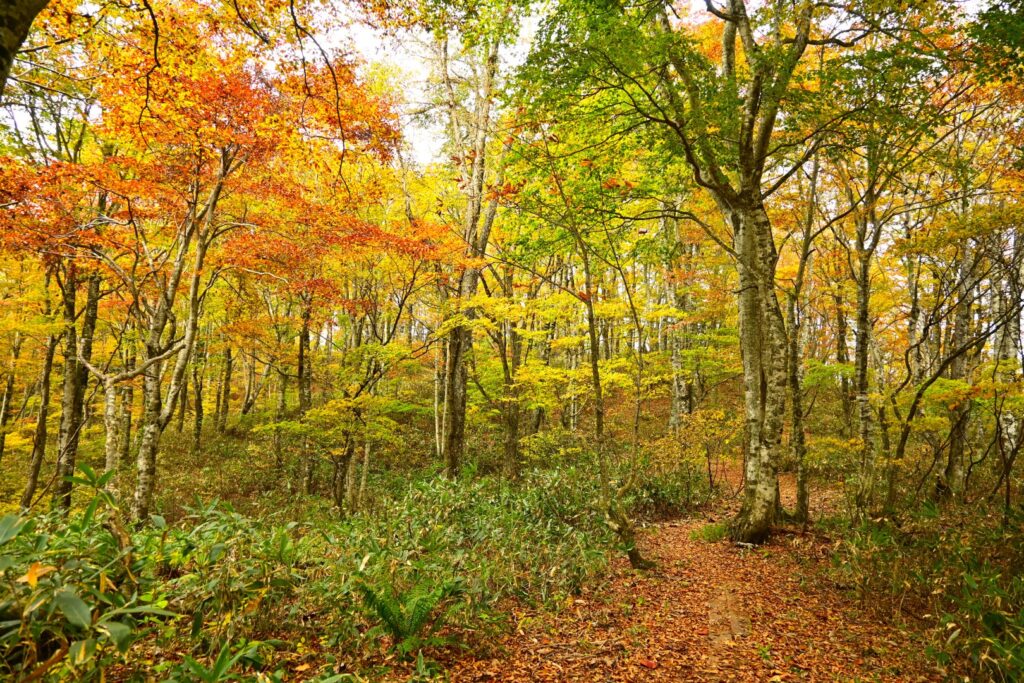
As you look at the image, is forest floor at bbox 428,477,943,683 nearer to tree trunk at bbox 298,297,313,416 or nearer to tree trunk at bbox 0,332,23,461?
tree trunk at bbox 298,297,313,416

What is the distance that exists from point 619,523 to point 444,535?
2438mm

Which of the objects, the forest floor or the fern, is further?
the forest floor

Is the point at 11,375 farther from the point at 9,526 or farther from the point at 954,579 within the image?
the point at 954,579

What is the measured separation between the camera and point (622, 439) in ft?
57.8

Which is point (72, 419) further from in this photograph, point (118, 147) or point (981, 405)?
point (981, 405)

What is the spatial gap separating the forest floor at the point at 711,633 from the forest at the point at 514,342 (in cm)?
4

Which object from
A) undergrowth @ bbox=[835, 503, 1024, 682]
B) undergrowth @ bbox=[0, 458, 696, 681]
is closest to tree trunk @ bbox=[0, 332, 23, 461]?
undergrowth @ bbox=[0, 458, 696, 681]

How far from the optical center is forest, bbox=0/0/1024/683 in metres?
3.71

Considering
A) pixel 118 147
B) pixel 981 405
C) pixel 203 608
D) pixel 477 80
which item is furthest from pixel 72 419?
pixel 981 405

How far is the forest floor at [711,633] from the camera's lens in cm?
402

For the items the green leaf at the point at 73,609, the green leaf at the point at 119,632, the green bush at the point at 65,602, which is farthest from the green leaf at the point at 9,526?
the green leaf at the point at 119,632

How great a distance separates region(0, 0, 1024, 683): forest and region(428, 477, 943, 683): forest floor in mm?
41

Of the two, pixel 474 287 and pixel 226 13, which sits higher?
pixel 226 13

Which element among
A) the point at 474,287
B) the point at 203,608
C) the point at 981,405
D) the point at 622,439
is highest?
the point at 474,287
